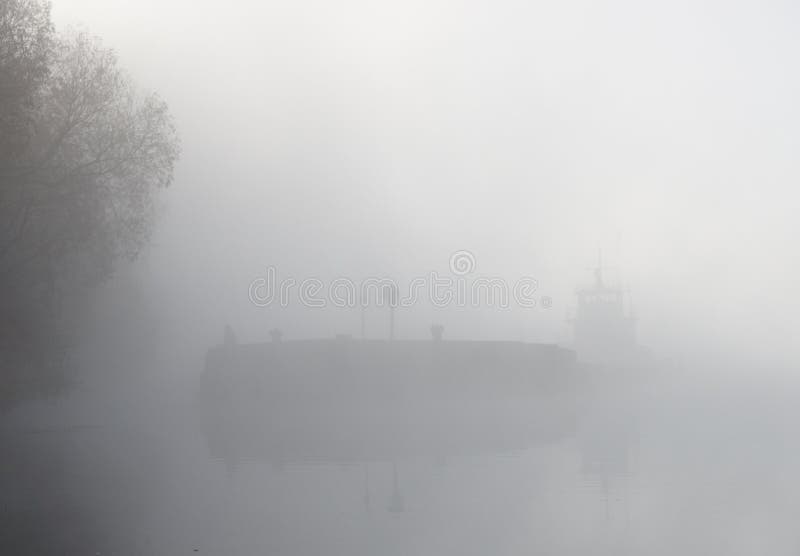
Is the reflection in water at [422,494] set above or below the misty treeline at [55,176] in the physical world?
below

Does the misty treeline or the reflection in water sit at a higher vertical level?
the misty treeline

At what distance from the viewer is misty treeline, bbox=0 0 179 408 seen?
1017 inches

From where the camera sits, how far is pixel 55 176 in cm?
2769

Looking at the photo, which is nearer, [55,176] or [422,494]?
[422,494]

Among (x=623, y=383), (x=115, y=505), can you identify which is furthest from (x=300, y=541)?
(x=623, y=383)

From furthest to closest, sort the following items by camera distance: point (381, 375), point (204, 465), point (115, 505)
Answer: point (381, 375)
point (204, 465)
point (115, 505)

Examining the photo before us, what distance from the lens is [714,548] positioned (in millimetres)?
13820

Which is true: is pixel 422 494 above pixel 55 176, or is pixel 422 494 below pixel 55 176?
below

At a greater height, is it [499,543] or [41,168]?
[41,168]

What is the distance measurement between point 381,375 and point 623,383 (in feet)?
132

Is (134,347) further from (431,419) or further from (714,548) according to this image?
(714,548)

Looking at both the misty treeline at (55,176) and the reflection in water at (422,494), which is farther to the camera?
the misty treeline at (55,176)

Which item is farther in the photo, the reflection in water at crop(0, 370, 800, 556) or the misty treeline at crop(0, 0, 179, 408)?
the misty treeline at crop(0, 0, 179, 408)

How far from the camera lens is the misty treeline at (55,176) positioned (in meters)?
25.8
